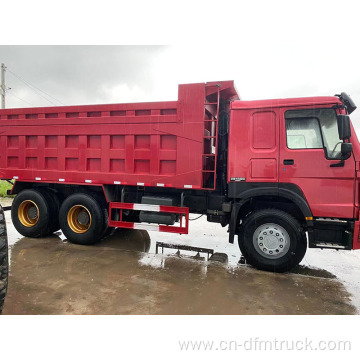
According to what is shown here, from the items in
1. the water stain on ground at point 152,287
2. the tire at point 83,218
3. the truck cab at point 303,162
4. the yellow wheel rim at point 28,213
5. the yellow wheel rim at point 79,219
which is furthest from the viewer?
the yellow wheel rim at point 28,213

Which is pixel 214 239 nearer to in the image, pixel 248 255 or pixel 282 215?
pixel 248 255

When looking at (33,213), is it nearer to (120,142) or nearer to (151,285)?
(120,142)

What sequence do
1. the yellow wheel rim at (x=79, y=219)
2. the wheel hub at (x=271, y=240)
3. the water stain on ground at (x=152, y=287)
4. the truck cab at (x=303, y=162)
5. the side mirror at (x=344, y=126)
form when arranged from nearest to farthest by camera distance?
the water stain on ground at (x=152, y=287) < the side mirror at (x=344, y=126) < the truck cab at (x=303, y=162) < the wheel hub at (x=271, y=240) < the yellow wheel rim at (x=79, y=219)

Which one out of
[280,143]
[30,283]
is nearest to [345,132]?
[280,143]

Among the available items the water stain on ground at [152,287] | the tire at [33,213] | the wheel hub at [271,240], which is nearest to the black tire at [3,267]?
the water stain on ground at [152,287]

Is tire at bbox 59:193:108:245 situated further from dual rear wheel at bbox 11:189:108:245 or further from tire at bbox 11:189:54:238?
tire at bbox 11:189:54:238

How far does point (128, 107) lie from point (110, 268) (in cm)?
279

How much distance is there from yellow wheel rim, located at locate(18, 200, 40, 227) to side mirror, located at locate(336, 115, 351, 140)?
19.1 ft

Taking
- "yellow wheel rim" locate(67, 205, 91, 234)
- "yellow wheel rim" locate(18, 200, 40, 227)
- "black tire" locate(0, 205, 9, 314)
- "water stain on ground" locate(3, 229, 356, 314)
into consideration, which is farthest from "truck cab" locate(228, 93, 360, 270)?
"yellow wheel rim" locate(18, 200, 40, 227)

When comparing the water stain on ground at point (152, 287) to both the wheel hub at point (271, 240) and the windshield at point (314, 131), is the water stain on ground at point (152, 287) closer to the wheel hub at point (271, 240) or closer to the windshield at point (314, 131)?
the wheel hub at point (271, 240)

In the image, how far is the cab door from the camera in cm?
397

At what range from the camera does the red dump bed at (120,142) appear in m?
4.60

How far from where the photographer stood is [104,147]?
5.09m

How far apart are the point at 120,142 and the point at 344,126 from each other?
3632 millimetres
